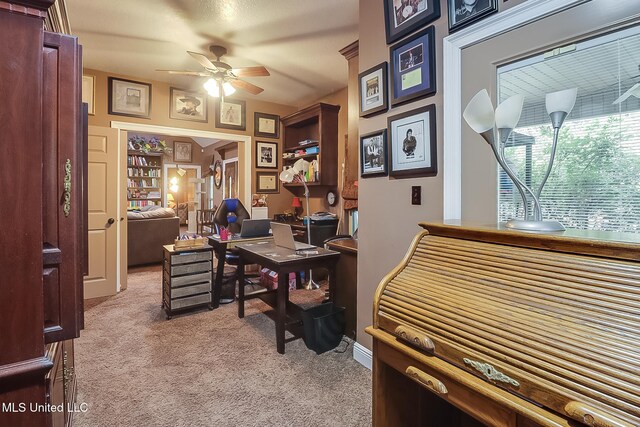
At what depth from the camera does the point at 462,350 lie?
92 centimetres

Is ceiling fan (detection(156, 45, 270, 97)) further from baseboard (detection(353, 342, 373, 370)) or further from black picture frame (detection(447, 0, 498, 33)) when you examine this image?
baseboard (detection(353, 342, 373, 370))

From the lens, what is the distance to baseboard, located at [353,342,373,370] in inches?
86.0

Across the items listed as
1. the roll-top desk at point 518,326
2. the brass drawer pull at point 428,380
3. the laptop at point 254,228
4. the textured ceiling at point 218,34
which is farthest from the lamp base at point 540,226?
→ the laptop at point 254,228

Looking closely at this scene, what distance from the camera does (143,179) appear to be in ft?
32.3

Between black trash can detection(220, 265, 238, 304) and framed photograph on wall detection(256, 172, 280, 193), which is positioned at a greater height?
framed photograph on wall detection(256, 172, 280, 193)

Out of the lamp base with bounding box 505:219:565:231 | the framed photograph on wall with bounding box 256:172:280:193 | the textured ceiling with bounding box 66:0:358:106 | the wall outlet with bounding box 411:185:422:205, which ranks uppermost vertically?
the textured ceiling with bounding box 66:0:358:106

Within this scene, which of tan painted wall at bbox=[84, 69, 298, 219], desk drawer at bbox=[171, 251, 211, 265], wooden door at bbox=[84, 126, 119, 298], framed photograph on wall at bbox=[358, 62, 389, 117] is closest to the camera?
framed photograph on wall at bbox=[358, 62, 389, 117]

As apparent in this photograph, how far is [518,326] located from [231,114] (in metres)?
4.95

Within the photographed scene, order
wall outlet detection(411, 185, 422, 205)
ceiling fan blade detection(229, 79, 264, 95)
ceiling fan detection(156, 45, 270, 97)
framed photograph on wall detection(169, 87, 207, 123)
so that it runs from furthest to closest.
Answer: framed photograph on wall detection(169, 87, 207, 123)
ceiling fan blade detection(229, 79, 264, 95)
ceiling fan detection(156, 45, 270, 97)
wall outlet detection(411, 185, 422, 205)

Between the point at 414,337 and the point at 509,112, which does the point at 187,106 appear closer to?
the point at 509,112

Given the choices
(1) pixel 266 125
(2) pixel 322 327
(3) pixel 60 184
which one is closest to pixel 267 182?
(1) pixel 266 125

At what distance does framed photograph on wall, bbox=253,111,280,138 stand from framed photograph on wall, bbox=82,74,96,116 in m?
2.18

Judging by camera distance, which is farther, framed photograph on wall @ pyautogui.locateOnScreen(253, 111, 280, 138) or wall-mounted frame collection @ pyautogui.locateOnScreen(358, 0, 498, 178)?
framed photograph on wall @ pyautogui.locateOnScreen(253, 111, 280, 138)

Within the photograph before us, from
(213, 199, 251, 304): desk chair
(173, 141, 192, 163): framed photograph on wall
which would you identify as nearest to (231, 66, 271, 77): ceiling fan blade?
(213, 199, 251, 304): desk chair
